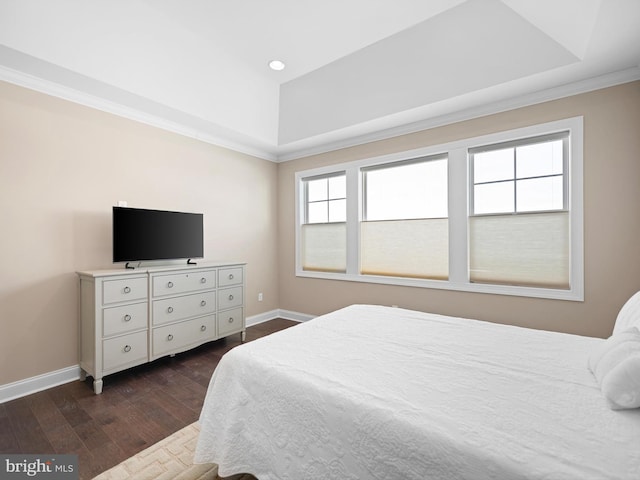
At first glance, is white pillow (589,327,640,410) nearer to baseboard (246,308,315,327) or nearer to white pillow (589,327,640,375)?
white pillow (589,327,640,375)

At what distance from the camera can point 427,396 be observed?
1177mm

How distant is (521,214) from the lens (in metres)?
2.90

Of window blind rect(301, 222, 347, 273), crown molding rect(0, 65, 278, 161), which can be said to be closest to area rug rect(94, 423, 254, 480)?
window blind rect(301, 222, 347, 273)

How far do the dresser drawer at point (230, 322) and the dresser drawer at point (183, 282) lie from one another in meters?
0.40

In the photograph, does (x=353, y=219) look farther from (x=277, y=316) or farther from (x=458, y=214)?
(x=277, y=316)

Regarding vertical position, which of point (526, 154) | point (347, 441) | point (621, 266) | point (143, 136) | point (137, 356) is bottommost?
point (137, 356)

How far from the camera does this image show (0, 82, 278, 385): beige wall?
2.38 metres

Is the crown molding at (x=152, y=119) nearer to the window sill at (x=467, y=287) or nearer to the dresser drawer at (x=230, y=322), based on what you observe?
the window sill at (x=467, y=287)

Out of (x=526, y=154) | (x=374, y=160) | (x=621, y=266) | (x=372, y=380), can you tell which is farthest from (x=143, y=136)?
(x=621, y=266)

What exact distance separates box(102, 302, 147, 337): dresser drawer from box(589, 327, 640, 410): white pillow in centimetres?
315

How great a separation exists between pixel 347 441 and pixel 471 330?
1252 millimetres

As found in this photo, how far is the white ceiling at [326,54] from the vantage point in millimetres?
2150

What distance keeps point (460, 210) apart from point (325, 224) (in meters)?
1.84

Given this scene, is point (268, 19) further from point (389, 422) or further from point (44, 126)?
point (389, 422)
